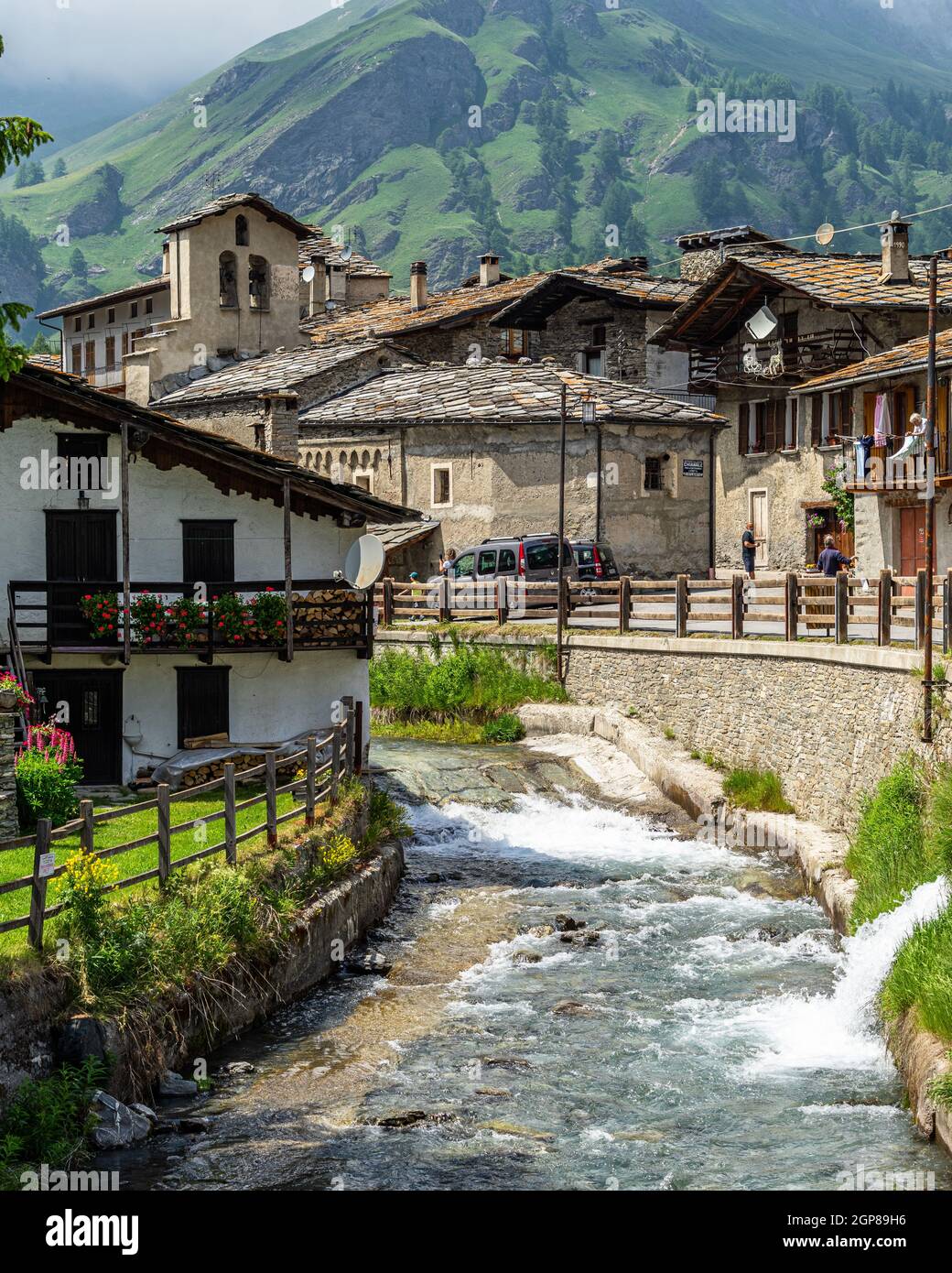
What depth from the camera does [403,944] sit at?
18.9 m

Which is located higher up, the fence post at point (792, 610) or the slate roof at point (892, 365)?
the slate roof at point (892, 365)

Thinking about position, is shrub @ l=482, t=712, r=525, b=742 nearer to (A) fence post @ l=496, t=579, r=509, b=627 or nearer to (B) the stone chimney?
(A) fence post @ l=496, t=579, r=509, b=627

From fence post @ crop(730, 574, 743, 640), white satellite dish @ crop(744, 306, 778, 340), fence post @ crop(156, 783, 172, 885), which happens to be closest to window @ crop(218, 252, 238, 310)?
white satellite dish @ crop(744, 306, 778, 340)

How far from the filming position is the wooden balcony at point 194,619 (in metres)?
22.7

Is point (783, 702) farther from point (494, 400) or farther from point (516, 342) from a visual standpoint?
point (516, 342)

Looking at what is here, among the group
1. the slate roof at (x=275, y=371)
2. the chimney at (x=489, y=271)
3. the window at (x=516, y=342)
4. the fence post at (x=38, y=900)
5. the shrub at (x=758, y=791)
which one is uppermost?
the chimney at (x=489, y=271)

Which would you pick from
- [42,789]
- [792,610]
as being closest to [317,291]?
[792,610]

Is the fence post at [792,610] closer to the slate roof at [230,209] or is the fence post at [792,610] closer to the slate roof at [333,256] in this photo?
the slate roof at [230,209]

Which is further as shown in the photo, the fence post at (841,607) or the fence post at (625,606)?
the fence post at (625,606)

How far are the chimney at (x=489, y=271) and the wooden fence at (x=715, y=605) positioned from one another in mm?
24763

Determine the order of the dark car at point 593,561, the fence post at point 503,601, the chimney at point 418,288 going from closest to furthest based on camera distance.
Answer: the fence post at point 503,601 → the dark car at point 593,561 → the chimney at point 418,288

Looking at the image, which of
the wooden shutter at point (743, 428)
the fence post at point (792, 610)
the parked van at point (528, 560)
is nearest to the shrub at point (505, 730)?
the parked van at point (528, 560)

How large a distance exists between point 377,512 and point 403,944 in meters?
7.71

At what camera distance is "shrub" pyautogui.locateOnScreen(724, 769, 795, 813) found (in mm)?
24781
